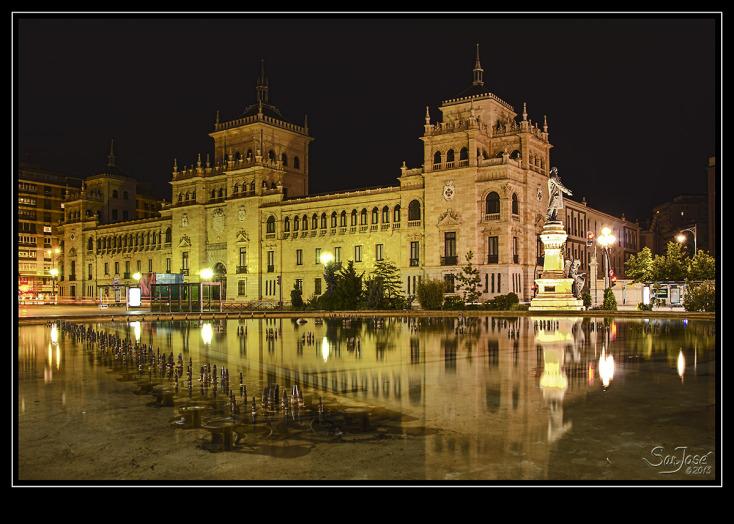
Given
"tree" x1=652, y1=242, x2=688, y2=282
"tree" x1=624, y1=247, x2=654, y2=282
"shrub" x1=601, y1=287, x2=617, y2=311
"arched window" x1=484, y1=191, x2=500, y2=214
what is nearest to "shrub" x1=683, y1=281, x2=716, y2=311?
"shrub" x1=601, y1=287, x2=617, y2=311

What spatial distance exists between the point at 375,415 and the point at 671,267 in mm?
46758

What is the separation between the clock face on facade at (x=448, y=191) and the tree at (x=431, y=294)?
10.0 meters

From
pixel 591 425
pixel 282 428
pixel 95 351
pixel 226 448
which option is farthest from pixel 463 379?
pixel 95 351

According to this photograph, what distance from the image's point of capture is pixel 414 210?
60.8 meters

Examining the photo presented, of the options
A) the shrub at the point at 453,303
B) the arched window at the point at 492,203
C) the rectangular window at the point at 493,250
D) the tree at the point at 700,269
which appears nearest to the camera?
the tree at the point at 700,269

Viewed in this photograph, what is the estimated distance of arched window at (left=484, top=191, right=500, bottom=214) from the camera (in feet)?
182

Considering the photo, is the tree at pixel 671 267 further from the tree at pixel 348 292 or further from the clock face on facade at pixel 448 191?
the tree at pixel 348 292

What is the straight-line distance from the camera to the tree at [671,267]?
5034cm

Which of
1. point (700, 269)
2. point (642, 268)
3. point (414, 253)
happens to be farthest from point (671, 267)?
point (414, 253)

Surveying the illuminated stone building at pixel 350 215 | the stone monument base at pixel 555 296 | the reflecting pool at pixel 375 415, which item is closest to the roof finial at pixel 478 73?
the illuminated stone building at pixel 350 215

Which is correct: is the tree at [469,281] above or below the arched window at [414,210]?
below

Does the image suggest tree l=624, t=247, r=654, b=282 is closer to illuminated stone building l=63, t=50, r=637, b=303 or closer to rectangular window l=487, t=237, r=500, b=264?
illuminated stone building l=63, t=50, r=637, b=303

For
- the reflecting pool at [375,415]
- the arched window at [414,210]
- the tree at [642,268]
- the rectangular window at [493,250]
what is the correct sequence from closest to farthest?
the reflecting pool at [375,415]
the tree at [642,268]
the rectangular window at [493,250]
the arched window at [414,210]

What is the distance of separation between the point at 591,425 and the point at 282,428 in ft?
15.3
